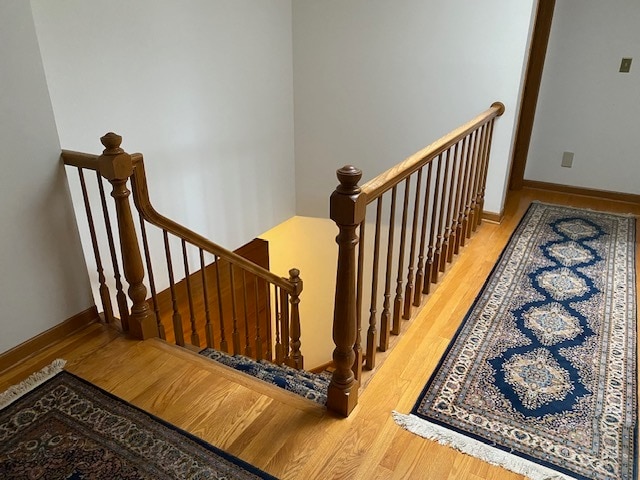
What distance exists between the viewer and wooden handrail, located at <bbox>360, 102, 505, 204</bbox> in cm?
166

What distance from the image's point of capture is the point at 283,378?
2.33 m

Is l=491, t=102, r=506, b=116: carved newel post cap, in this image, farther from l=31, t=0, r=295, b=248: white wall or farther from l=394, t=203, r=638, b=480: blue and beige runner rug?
l=31, t=0, r=295, b=248: white wall

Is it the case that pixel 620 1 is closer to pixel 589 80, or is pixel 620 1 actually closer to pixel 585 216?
pixel 589 80

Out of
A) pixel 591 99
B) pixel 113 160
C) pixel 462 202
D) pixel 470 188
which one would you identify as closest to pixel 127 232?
pixel 113 160

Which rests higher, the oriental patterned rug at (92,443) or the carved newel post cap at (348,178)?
the carved newel post cap at (348,178)

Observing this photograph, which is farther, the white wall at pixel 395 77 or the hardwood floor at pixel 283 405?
the white wall at pixel 395 77

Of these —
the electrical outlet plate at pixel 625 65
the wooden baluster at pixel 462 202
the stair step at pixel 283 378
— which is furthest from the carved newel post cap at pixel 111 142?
the electrical outlet plate at pixel 625 65

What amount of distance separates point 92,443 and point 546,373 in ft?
5.92

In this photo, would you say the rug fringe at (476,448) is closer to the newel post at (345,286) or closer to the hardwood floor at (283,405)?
the hardwood floor at (283,405)

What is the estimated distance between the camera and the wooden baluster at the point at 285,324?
3.20 metres

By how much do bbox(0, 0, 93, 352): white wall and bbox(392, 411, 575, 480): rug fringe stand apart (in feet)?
5.21

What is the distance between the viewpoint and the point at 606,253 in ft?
10.3

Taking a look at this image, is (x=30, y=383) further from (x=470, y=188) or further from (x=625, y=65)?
(x=625, y=65)

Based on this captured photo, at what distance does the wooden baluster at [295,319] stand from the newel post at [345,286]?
4.39 ft
